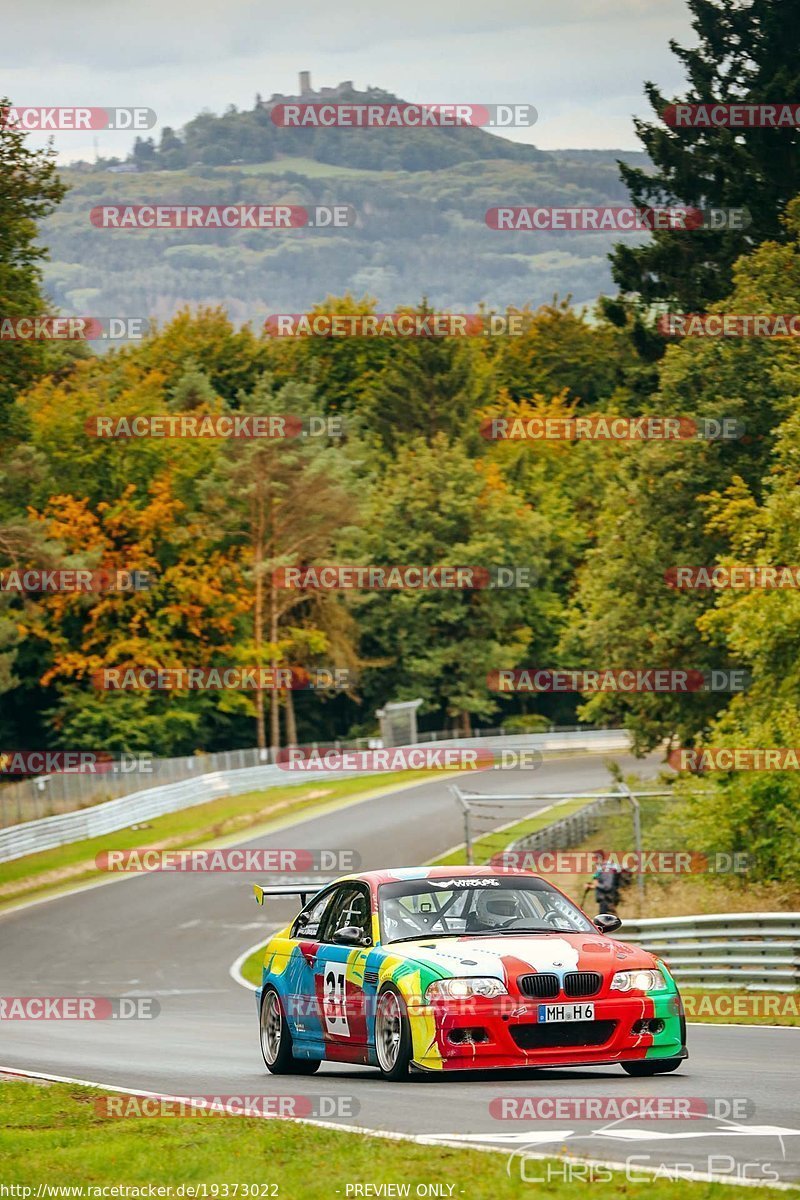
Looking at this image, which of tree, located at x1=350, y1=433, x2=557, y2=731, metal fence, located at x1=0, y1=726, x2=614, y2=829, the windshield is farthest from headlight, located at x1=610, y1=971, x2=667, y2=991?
tree, located at x1=350, y1=433, x2=557, y2=731

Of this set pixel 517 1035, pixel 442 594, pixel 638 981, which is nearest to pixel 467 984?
pixel 517 1035

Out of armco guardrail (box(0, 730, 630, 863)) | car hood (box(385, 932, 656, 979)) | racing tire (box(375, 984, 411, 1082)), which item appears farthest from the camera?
armco guardrail (box(0, 730, 630, 863))

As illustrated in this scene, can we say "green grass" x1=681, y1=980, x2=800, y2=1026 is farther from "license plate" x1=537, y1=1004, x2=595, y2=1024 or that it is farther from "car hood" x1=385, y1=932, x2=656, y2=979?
"license plate" x1=537, y1=1004, x2=595, y2=1024

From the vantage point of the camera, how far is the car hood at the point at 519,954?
11344 mm

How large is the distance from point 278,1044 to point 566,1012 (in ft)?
10.1

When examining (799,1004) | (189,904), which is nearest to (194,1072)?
(799,1004)

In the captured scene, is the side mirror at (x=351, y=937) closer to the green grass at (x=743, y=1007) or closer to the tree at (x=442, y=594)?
the green grass at (x=743, y=1007)

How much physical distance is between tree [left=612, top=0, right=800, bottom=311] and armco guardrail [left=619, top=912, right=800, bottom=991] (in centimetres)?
2642

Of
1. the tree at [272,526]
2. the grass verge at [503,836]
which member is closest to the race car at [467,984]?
the grass verge at [503,836]

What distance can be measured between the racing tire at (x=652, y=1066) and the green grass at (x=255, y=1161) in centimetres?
289

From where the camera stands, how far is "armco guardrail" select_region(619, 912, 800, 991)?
20.5 m

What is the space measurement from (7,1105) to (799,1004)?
33.8 ft

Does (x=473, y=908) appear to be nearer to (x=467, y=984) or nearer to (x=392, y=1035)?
(x=392, y=1035)

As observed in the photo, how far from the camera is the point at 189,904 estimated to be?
41000 mm
